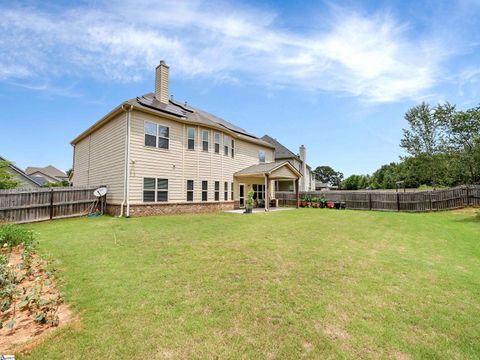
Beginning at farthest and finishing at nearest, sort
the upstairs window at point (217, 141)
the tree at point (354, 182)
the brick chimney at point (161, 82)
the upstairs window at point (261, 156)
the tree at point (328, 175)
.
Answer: the tree at point (328, 175), the tree at point (354, 182), the upstairs window at point (261, 156), the upstairs window at point (217, 141), the brick chimney at point (161, 82)

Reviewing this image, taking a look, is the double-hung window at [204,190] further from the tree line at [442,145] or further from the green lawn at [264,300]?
the tree line at [442,145]

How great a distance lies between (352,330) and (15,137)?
128ft

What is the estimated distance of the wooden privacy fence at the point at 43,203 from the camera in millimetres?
10508

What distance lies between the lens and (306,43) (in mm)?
10031

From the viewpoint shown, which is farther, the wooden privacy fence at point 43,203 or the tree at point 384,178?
the tree at point 384,178

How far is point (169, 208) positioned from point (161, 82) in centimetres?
881

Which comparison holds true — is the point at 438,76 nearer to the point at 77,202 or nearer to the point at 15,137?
the point at 77,202

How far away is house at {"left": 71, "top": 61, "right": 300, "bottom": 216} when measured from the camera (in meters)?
12.9

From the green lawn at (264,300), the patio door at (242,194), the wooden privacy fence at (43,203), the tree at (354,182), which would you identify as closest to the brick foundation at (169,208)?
the wooden privacy fence at (43,203)

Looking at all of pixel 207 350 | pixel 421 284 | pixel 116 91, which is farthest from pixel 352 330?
pixel 116 91

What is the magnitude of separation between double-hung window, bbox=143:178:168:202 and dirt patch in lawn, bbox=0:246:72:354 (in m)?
8.75

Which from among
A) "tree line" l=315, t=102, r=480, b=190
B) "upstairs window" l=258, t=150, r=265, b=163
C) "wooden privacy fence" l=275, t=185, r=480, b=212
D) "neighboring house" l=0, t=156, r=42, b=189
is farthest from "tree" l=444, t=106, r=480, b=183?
"neighboring house" l=0, t=156, r=42, b=189

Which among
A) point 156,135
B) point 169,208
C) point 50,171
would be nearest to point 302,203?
point 169,208

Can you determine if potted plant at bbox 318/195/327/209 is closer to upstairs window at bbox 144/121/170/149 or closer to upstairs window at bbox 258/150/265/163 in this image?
upstairs window at bbox 258/150/265/163
